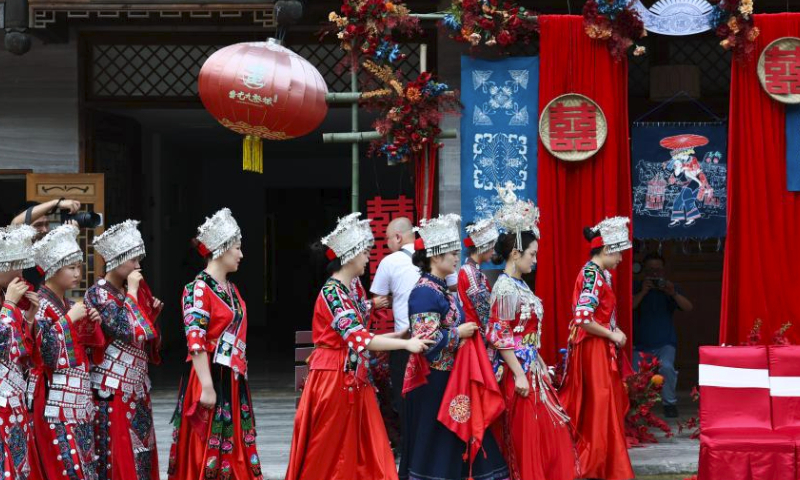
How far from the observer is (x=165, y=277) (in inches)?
583

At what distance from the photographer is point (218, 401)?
6.16 meters

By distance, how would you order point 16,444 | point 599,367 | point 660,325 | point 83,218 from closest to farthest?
1. point 16,444
2. point 83,218
3. point 599,367
4. point 660,325

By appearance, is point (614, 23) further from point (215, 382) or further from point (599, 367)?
point (215, 382)

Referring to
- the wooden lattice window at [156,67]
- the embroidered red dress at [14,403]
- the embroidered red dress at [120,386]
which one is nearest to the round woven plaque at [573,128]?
the wooden lattice window at [156,67]

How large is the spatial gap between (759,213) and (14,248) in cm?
556

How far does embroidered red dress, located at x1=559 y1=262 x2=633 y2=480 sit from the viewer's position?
7250mm

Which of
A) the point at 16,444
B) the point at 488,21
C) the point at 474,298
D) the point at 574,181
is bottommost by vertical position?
the point at 16,444

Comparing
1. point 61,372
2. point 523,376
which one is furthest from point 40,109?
point 523,376

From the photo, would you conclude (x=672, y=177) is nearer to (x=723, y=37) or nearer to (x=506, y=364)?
(x=723, y=37)

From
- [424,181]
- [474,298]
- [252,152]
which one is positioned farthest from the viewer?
[424,181]

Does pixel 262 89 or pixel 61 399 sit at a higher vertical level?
pixel 262 89

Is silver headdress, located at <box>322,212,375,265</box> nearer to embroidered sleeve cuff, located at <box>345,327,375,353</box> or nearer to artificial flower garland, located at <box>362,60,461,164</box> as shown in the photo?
embroidered sleeve cuff, located at <box>345,327,375,353</box>

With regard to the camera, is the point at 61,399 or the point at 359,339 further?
the point at 359,339

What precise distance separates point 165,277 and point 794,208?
29.1ft
